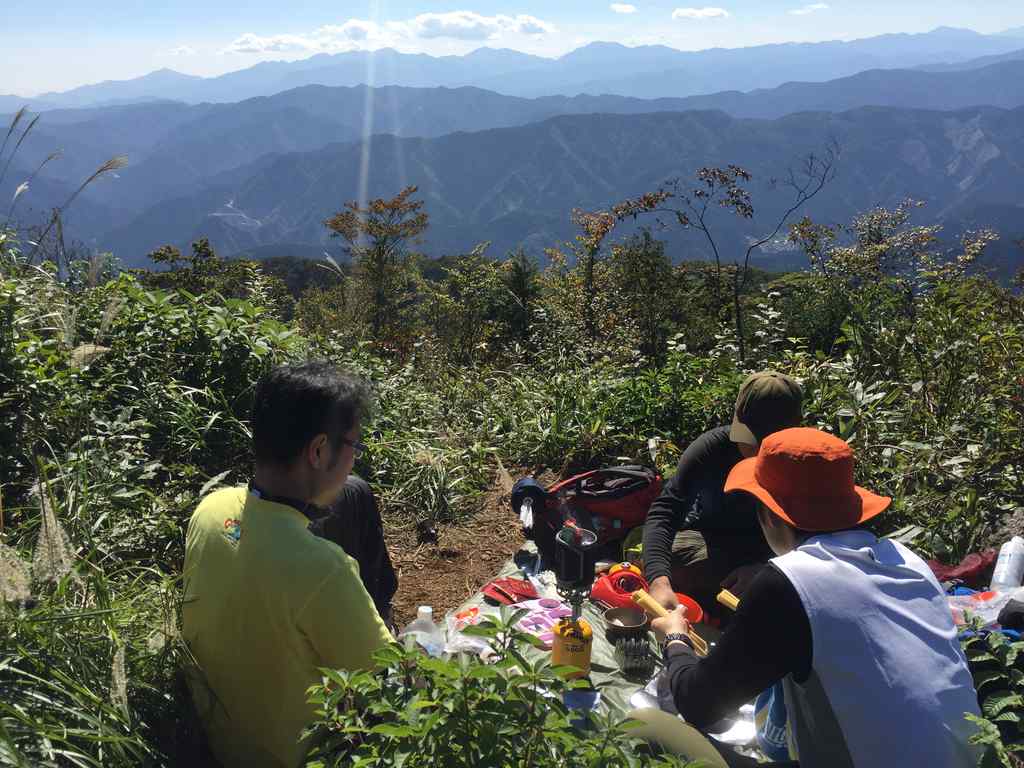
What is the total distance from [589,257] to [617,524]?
11.5 m

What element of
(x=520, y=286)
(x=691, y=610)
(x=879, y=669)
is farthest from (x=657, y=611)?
(x=520, y=286)

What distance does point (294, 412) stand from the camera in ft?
6.00

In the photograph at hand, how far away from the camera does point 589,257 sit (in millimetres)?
14742

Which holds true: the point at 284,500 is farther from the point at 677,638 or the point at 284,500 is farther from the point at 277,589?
the point at 677,638

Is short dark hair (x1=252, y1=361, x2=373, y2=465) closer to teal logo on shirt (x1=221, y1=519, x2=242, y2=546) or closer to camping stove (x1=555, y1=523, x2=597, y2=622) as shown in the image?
teal logo on shirt (x1=221, y1=519, x2=242, y2=546)

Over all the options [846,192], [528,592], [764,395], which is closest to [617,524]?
[528,592]

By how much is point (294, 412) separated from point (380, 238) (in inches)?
805

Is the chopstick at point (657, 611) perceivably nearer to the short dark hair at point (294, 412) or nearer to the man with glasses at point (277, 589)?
the man with glasses at point (277, 589)

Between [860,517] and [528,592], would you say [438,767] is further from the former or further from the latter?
[528,592]

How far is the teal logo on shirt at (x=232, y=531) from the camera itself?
179cm

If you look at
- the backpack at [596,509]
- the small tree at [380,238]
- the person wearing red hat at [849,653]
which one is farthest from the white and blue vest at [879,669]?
the small tree at [380,238]

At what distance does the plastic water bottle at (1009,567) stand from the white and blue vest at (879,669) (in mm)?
1507

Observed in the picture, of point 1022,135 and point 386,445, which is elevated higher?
point 1022,135

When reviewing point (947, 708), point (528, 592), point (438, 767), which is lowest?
point (528, 592)
